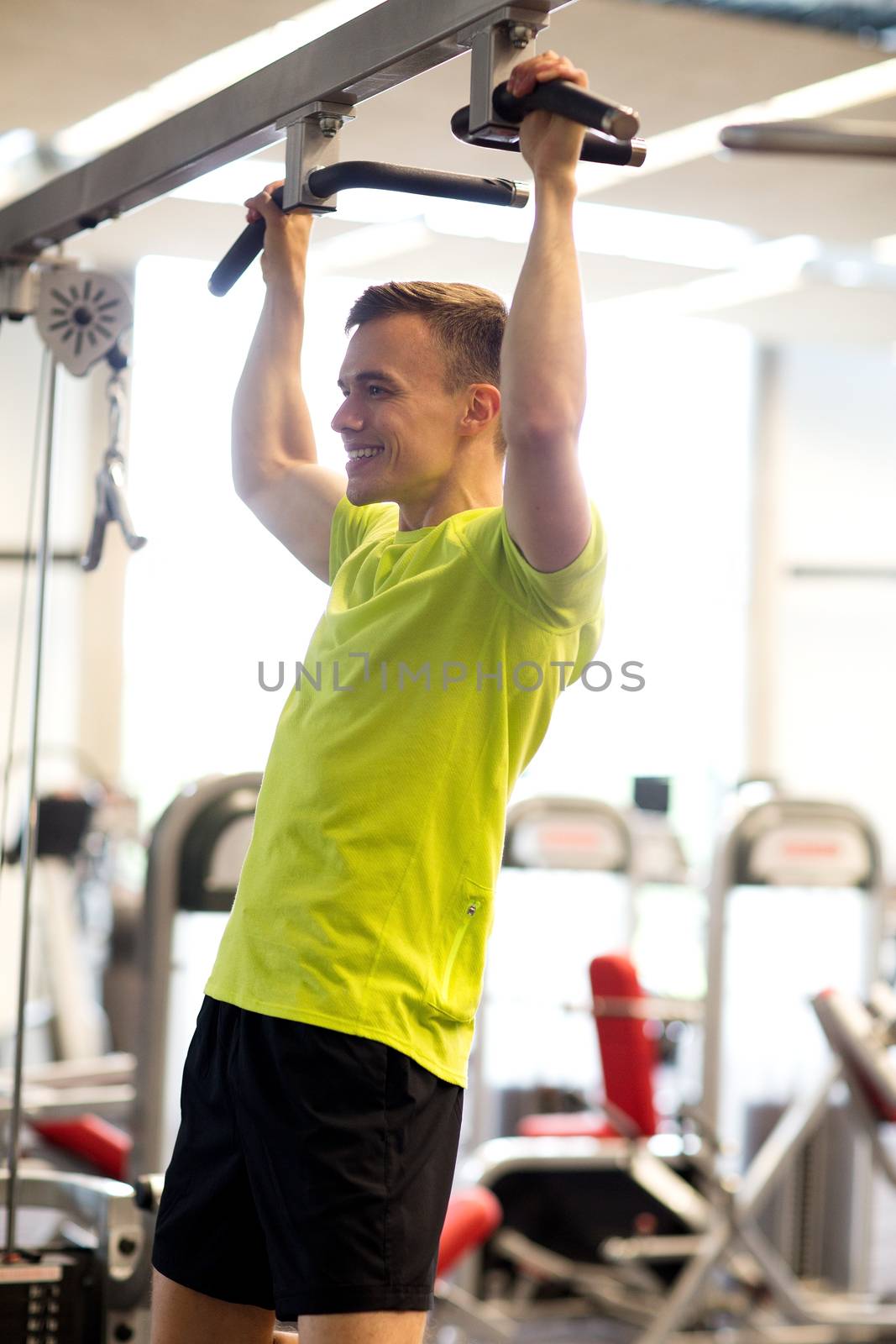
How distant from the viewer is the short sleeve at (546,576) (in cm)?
126

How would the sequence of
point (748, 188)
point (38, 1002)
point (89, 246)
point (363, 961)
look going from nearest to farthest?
point (363, 961) < point (89, 246) < point (748, 188) < point (38, 1002)

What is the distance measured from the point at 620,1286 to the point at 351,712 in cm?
286

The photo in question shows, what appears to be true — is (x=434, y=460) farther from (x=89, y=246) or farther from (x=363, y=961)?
(x=89, y=246)

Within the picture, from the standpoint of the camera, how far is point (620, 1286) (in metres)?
3.80

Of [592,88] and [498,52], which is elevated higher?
[592,88]

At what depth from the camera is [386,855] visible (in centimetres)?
135

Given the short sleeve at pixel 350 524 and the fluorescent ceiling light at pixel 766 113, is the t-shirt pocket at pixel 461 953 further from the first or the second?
the fluorescent ceiling light at pixel 766 113

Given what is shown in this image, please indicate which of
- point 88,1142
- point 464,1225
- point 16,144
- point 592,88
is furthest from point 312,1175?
point 16,144

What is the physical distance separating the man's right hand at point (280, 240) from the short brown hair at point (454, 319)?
0.21 meters

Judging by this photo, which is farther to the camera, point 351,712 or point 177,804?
point 177,804

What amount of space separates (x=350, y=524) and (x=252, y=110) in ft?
1.34

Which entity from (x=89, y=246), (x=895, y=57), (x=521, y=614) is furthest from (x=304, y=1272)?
(x=895, y=57)

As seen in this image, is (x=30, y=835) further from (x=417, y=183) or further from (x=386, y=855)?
(x=417, y=183)

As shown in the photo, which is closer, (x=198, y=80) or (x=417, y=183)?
(x=417, y=183)
